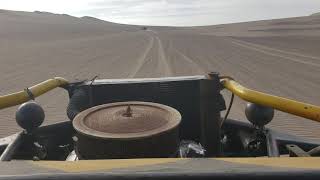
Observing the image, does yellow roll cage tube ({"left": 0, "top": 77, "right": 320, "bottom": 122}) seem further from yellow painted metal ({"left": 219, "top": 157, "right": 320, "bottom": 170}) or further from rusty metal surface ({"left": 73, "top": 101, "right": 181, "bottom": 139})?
yellow painted metal ({"left": 219, "top": 157, "right": 320, "bottom": 170})

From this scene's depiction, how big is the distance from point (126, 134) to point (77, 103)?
6.31ft

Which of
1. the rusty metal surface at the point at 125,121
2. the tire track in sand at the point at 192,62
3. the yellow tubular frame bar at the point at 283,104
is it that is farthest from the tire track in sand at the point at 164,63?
the rusty metal surface at the point at 125,121

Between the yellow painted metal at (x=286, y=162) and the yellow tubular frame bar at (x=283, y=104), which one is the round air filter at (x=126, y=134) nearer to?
the yellow tubular frame bar at (x=283, y=104)

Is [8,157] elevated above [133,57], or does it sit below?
above

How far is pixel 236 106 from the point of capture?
42.4ft

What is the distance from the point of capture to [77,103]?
5238mm

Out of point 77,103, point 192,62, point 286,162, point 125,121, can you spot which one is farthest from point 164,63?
point 286,162

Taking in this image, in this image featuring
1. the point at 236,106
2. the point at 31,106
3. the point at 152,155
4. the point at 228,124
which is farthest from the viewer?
the point at 236,106

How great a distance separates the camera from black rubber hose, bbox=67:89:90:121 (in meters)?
5.21

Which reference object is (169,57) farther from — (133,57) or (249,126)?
(249,126)

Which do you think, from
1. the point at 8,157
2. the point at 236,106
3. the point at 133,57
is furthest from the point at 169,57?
the point at 8,157

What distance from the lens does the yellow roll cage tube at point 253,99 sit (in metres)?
3.84

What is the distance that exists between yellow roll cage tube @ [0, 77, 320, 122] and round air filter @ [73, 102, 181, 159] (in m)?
0.75

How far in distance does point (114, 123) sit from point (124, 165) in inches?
62.8
